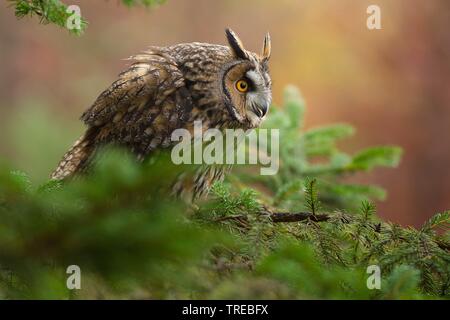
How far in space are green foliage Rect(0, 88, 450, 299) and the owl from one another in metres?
0.65

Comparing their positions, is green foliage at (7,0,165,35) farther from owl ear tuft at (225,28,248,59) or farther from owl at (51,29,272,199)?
owl ear tuft at (225,28,248,59)

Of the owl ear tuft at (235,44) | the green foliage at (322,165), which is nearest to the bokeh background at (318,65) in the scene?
the green foliage at (322,165)

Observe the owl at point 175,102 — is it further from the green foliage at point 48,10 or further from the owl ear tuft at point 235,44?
the green foliage at point 48,10

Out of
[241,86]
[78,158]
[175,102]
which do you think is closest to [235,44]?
[241,86]

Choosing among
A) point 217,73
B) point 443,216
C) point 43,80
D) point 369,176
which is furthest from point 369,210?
point 43,80

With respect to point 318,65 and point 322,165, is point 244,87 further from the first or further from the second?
point 318,65

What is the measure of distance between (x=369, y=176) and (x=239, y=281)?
22.3 feet

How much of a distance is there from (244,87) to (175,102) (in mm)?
349

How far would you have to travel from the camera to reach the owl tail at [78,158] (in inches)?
91.2

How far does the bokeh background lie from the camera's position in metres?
7.56

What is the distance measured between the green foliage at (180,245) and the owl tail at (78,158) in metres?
0.81

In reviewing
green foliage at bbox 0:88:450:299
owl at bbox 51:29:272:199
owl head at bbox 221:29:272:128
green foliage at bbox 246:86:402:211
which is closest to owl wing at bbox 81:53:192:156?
owl at bbox 51:29:272:199
